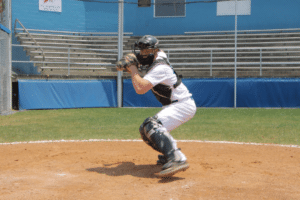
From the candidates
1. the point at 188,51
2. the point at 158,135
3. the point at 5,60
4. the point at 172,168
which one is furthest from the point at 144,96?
the point at 172,168

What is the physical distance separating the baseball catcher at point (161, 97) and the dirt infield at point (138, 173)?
276 mm

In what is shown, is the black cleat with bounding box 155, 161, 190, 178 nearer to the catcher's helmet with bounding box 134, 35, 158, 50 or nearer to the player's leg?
the player's leg

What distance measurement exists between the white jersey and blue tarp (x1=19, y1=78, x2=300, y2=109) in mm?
11157

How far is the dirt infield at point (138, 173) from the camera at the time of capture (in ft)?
10.9

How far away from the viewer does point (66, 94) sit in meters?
14.9

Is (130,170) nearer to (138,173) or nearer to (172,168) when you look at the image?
(138,173)

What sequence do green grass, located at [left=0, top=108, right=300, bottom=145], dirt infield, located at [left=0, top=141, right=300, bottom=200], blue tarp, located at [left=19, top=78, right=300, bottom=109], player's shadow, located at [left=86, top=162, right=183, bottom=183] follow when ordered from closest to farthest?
dirt infield, located at [left=0, top=141, right=300, bottom=200] < player's shadow, located at [left=86, top=162, right=183, bottom=183] < green grass, located at [left=0, top=108, right=300, bottom=145] < blue tarp, located at [left=19, top=78, right=300, bottom=109]

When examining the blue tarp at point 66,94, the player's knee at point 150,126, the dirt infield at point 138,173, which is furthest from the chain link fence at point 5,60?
the player's knee at point 150,126

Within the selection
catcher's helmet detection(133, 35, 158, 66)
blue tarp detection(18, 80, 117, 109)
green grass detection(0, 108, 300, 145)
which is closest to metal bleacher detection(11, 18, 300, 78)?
blue tarp detection(18, 80, 117, 109)

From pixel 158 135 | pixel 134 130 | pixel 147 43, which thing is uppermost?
pixel 147 43

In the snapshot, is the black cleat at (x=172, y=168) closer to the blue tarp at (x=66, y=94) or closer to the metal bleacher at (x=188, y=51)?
the blue tarp at (x=66, y=94)

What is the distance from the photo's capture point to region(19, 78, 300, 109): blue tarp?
14406mm

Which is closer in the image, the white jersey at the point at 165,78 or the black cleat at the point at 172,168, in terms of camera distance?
the black cleat at the point at 172,168

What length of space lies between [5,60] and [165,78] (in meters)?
10.1
